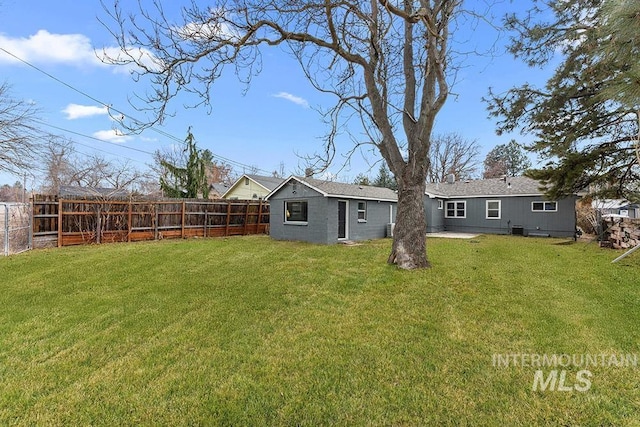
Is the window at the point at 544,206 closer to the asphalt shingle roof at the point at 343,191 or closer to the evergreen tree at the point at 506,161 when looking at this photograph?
the asphalt shingle roof at the point at 343,191

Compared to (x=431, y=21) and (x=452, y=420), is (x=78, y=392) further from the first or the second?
(x=431, y=21)

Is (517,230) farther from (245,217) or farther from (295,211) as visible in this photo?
(245,217)

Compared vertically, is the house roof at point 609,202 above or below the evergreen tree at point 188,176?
below

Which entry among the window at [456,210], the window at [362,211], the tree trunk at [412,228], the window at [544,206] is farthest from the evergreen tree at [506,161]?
the tree trunk at [412,228]

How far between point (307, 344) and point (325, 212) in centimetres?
875

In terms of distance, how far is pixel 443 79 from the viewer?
6.55 meters

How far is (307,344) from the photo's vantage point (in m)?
3.37

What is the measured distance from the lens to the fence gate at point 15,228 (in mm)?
8328

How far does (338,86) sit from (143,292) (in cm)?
621

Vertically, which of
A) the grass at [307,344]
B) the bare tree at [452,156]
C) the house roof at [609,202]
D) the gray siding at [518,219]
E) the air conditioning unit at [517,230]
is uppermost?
the bare tree at [452,156]

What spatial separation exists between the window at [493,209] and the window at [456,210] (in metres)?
1.33

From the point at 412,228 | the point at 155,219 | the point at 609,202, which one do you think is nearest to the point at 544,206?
the point at 609,202

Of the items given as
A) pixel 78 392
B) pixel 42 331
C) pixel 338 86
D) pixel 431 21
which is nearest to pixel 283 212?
pixel 338 86

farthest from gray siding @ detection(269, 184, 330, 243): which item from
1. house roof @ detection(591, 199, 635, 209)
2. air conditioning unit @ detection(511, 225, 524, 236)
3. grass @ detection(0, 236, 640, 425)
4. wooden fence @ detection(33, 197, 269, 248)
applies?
air conditioning unit @ detection(511, 225, 524, 236)
